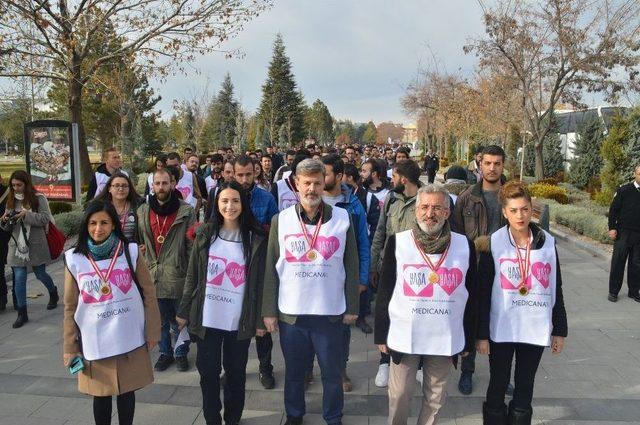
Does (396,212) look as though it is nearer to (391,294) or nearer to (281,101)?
(391,294)

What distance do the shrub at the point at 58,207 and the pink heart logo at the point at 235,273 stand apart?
10739mm

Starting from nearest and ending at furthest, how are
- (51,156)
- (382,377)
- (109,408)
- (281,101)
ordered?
1. (109,408)
2. (382,377)
3. (51,156)
4. (281,101)

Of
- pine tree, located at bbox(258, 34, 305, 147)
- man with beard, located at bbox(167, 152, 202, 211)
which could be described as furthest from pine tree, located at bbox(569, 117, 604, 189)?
pine tree, located at bbox(258, 34, 305, 147)

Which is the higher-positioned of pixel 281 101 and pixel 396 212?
pixel 281 101

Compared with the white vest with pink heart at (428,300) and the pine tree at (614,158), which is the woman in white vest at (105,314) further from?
the pine tree at (614,158)

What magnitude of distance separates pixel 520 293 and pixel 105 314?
8.46 ft

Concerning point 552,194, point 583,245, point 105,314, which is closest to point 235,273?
point 105,314

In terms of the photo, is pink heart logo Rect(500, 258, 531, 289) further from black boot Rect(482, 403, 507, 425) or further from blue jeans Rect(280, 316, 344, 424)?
blue jeans Rect(280, 316, 344, 424)

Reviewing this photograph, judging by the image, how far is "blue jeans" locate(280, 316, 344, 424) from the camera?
335 centimetres

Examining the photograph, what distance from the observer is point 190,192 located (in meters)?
7.84

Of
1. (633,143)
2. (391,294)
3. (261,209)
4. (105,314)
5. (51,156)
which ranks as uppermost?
(633,143)

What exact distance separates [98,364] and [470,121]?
33803 millimetres

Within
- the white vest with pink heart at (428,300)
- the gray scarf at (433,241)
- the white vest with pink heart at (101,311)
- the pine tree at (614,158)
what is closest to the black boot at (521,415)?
the white vest with pink heart at (428,300)

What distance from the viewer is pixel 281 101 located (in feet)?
187
